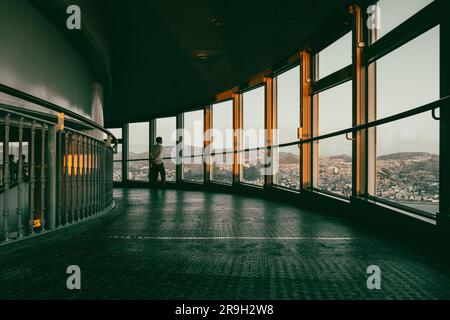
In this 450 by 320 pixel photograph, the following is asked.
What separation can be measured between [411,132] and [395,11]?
125cm

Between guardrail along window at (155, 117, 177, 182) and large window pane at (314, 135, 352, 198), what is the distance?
691cm

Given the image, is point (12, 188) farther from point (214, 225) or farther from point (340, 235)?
point (340, 235)

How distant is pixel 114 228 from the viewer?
365cm

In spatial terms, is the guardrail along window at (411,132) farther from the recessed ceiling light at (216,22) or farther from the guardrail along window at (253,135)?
the guardrail along window at (253,135)

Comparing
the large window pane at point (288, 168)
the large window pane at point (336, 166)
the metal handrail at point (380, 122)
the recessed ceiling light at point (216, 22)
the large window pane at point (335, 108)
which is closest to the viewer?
the metal handrail at point (380, 122)

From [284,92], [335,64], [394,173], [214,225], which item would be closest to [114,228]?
[214,225]

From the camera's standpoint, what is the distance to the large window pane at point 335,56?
472cm

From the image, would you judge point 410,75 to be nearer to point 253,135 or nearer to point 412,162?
point 412,162

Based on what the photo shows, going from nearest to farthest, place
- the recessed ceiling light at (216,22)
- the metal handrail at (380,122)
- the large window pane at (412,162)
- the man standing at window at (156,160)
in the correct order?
the metal handrail at (380,122)
the large window pane at (412,162)
the recessed ceiling light at (216,22)
the man standing at window at (156,160)

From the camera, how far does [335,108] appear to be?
5.07m

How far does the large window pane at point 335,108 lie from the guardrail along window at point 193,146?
223 inches

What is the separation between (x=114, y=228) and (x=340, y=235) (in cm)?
201

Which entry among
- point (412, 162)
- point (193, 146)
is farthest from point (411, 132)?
point (193, 146)

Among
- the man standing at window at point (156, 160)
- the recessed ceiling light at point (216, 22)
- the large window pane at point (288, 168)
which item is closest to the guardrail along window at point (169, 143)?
the man standing at window at point (156, 160)
